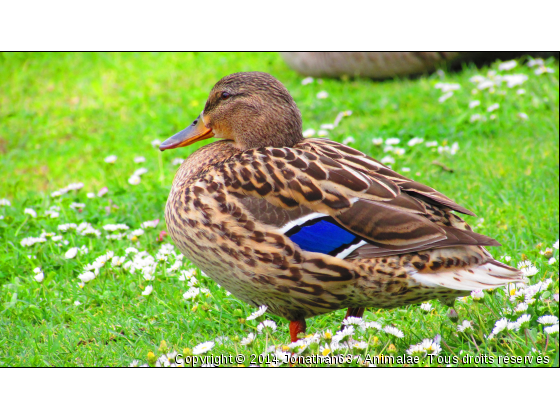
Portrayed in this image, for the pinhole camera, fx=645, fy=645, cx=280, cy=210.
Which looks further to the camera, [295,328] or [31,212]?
[31,212]

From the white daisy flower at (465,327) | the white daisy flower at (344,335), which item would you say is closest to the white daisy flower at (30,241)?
the white daisy flower at (344,335)

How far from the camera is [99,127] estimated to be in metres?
7.61

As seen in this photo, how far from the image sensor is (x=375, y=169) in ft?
10.8

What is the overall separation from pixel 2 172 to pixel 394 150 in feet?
13.2

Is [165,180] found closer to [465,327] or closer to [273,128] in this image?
[273,128]

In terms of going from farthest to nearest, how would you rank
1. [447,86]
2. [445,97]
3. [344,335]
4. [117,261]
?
[447,86], [445,97], [117,261], [344,335]

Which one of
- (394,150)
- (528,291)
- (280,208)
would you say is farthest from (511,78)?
(280,208)

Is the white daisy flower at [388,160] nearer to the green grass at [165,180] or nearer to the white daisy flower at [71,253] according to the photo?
the green grass at [165,180]

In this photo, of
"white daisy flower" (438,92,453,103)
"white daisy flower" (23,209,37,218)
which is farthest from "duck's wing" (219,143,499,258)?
"white daisy flower" (438,92,453,103)

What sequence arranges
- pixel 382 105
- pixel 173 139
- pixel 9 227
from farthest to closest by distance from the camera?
pixel 382 105, pixel 9 227, pixel 173 139

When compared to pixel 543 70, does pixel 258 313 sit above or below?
below

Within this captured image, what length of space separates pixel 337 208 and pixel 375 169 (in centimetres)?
41

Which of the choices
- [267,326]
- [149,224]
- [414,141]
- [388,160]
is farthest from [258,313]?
[414,141]

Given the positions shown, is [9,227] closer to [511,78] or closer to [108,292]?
[108,292]
